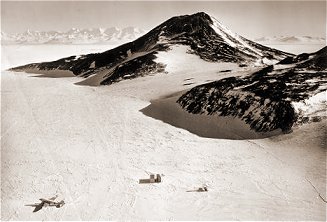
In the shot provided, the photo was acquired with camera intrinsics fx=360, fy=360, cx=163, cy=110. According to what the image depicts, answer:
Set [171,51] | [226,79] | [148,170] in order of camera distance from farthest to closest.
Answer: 1. [171,51]
2. [226,79]
3. [148,170]

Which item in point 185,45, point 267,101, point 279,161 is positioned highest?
point 185,45

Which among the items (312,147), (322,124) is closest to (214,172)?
(312,147)

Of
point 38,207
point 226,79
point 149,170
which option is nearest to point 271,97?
point 226,79

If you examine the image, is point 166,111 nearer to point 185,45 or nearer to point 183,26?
point 185,45

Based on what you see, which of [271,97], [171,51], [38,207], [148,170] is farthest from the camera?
[171,51]

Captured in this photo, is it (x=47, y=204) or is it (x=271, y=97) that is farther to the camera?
(x=271, y=97)

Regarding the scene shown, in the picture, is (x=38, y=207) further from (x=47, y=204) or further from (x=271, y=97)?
(x=271, y=97)
